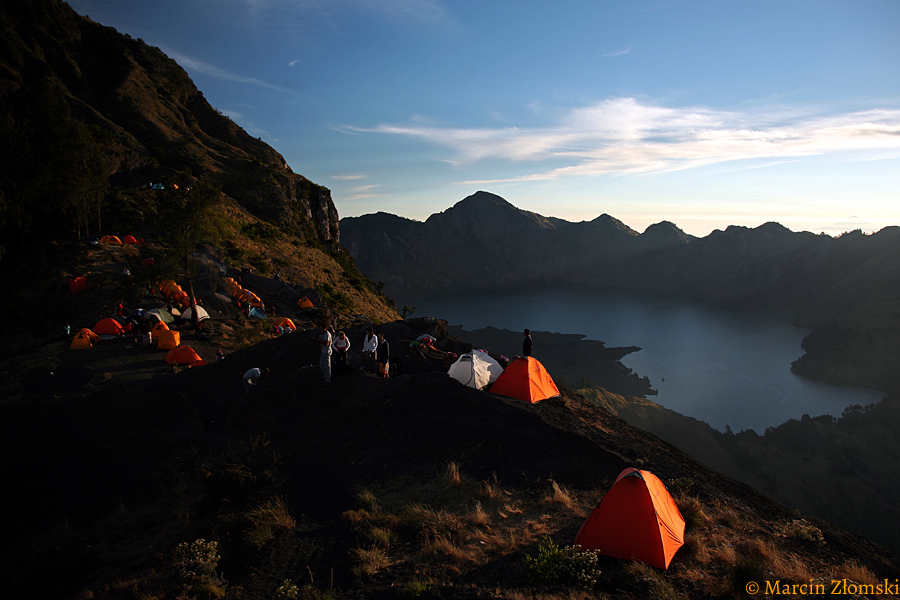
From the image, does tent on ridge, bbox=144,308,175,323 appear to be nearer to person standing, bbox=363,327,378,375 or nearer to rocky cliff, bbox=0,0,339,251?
rocky cliff, bbox=0,0,339,251

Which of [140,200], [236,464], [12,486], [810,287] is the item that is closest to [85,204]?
[140,200]

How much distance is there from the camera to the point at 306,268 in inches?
1762

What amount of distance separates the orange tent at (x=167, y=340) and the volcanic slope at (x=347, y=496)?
664 cm

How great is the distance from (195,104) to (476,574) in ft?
→ 286

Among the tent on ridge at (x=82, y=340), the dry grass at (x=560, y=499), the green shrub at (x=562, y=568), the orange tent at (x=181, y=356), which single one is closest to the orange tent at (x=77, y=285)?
the tent on ridge at (x=82, y=340)

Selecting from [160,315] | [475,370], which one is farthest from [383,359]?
[160,315]

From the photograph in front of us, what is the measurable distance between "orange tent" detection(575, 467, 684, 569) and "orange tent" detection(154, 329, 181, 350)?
21.5 meters

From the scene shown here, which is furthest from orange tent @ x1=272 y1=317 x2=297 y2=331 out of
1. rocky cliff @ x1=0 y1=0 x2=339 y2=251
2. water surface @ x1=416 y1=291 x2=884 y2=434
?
water surface @ x1=416 y1=291 x2=884 y2=434

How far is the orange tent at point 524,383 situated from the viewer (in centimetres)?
1488

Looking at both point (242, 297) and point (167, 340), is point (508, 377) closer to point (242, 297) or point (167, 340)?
point (167, 340)

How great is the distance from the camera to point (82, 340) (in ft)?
66.3

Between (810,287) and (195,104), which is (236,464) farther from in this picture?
(810,287)

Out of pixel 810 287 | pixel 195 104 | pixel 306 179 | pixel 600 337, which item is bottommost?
pixel 600 337

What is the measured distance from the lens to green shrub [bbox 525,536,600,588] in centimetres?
604
